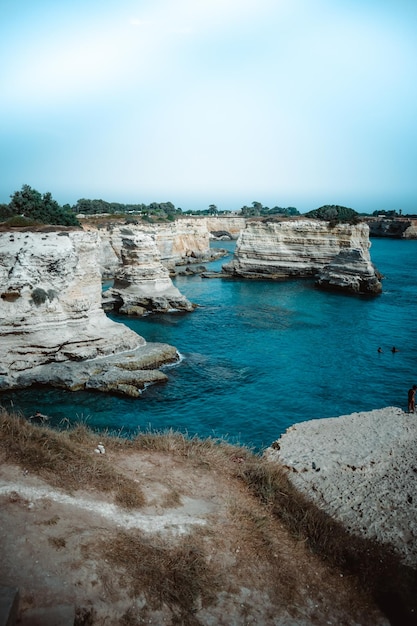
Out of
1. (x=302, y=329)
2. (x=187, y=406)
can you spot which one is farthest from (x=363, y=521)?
(x=302, y=329)

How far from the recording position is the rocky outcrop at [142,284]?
4078 centimetres

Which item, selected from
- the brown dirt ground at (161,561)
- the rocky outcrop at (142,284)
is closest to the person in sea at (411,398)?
the brown dirt ground at (161,561)

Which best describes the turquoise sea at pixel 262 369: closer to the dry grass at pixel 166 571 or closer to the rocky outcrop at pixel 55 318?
the rocky outcrop at pixel 55 318

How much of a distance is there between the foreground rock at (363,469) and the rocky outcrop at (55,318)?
10444mm

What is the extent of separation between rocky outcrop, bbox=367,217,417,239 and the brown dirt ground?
125 meters

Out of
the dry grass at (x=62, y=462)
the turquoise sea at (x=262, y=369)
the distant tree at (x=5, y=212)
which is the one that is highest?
the distant tree at (x=5, y=212)

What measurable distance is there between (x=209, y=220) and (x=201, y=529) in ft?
384

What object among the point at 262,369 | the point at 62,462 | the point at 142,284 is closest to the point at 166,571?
the point at 62,462

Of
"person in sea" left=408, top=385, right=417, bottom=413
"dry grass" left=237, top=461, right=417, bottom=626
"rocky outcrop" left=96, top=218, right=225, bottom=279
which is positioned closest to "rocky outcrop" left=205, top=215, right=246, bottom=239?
"rocky outcrop" left=96, top=218, right=225, bottom=279

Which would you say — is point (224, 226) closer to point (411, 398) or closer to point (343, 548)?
point (411, 398)

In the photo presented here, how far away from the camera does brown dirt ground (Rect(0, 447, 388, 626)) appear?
7293mm

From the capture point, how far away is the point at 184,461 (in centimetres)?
1248

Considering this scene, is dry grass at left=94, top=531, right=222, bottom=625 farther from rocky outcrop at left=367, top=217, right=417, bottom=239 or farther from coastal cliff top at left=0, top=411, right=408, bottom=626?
rocky outcrop at left=367, top=217, right=417, bottom=239

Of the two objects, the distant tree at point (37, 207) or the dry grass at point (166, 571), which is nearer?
the dry grass at point (166, 571)
